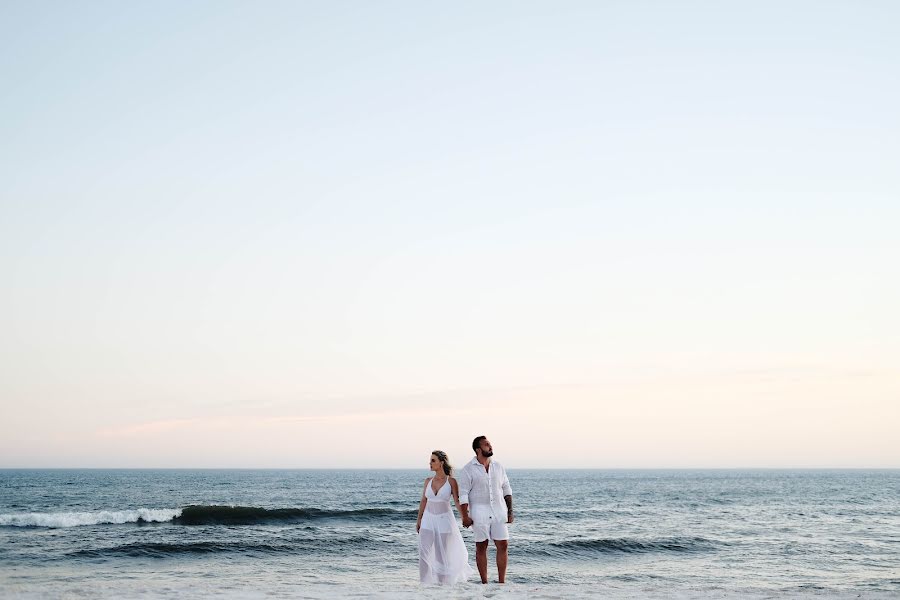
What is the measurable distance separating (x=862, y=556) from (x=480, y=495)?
16467mm

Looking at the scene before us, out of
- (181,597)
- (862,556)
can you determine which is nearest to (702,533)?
(862,556)

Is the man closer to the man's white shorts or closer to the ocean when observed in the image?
the man's white shorts

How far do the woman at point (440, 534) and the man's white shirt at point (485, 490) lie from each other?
19 centimetres

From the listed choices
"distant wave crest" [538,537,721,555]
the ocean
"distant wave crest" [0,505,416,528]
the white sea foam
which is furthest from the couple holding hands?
the white sea foam

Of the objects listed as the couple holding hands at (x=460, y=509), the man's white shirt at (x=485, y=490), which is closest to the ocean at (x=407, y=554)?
the couple holding hands at (x=460, y=509)

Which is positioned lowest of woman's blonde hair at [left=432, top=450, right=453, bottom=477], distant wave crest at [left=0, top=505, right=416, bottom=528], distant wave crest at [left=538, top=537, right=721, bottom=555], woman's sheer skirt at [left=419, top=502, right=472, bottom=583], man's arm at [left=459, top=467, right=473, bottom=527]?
distant wave crest at [left=0, top=505, right=416, bottom=528]

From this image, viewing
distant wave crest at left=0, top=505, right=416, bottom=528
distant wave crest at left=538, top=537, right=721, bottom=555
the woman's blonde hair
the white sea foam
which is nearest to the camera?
the woman's blonde hair

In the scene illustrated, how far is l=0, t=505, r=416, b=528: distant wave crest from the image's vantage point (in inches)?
1195

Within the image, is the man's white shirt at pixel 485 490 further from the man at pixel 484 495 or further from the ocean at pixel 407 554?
the ocean at pixel 407 554

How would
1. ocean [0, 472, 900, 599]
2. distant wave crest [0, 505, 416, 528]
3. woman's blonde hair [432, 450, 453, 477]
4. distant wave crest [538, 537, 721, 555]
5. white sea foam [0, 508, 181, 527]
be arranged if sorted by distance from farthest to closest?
distant wave crest [0, 505, 416, 528] < white sea foam [0, 508, 181, 527] < distant wave crest [538, 537, 721, 555] < ocean [0, 472, 900, 599] < woman's blonde hair [432, 450, 453, 477]

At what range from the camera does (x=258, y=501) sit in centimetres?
4688

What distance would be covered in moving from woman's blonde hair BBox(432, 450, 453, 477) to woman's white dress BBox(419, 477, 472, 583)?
12cm

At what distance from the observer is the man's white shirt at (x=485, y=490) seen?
10.4 meters

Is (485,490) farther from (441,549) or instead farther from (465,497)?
(441,549)
